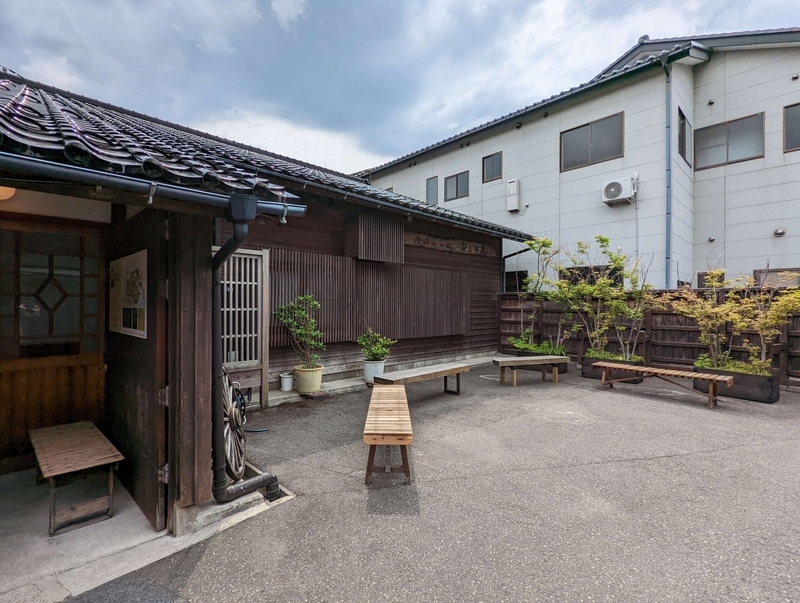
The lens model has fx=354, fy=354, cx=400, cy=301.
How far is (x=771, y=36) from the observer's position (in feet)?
25.5

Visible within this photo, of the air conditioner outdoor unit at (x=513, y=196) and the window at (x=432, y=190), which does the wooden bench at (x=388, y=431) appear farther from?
the window at (x=432, y=190)

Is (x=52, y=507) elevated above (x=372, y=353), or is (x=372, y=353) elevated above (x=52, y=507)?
(x=372, y=353)

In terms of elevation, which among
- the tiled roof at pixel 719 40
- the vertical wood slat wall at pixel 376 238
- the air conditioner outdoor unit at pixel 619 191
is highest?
the tiled roof at pixel 719 40

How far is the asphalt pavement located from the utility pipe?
202cm

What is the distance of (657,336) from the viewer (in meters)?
7.50

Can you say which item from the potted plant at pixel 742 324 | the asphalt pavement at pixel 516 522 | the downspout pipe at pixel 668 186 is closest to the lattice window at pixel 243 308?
the asphalt pavement at pixel 516 522

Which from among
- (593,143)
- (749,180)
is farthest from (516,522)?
(749,180)

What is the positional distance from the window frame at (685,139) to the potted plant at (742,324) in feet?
13.0

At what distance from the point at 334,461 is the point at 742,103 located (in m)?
11.8

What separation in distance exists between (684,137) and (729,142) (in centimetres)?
101

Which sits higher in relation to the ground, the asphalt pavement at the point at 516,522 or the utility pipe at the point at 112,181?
the utility pipe at the point at 112,181

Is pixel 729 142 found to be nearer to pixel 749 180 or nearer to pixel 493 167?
pixel 749 180

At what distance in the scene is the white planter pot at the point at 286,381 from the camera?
18.0 feet

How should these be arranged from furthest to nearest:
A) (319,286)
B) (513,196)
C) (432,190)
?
(432,190) → (513,196) → (319,286)
